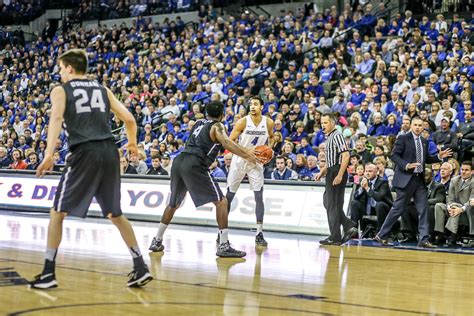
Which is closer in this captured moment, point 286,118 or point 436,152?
point 436,152

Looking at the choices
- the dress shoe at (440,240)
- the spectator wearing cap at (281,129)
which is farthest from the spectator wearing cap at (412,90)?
the dress shoe at (440,240)

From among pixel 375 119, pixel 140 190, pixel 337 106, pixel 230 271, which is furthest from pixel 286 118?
pixel 230 271

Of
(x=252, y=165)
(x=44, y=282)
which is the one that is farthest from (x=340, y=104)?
(x=44, y=282)

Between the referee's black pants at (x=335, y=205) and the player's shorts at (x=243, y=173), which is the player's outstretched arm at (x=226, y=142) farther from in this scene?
the referee's black pants at (x=335, y=205)

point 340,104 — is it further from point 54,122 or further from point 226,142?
point 54,122

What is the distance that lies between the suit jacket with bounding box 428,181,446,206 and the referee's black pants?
1638 millimetres

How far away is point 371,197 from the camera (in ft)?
47.8

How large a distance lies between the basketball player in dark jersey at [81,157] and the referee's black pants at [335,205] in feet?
20.6

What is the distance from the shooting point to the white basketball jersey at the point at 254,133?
1241 centimetres

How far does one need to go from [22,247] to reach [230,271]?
335 cm

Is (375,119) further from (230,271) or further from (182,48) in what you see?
(182,48)

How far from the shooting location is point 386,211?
46.6 ft

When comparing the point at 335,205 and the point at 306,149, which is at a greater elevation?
the point at 306,149

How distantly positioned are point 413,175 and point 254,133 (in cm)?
260
